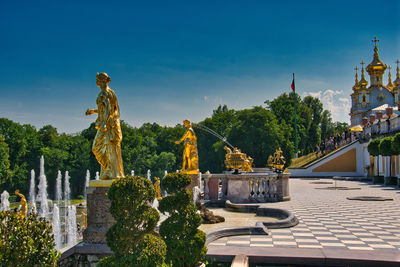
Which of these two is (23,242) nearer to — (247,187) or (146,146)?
(247,187)

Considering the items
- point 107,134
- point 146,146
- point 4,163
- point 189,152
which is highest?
point 107,134

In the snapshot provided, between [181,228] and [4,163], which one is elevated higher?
[181,228]

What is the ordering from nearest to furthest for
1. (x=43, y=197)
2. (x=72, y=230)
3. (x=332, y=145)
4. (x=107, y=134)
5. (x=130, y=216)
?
(x=130, y=216) < (x=107, y=134) < (x=72, y=230) < (x=43, y=197) < (x=332, y=145)

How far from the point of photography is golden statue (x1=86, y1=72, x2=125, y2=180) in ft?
24.4

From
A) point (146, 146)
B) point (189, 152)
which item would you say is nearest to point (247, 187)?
point (189, 152)

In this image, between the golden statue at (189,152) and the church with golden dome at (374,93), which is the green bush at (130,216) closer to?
the golden statue at (189,152)

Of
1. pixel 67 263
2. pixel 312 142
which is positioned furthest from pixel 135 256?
pixel 312 142

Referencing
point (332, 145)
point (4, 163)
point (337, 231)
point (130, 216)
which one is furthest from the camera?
point (332, 145)

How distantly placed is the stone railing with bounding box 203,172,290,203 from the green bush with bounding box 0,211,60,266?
492 inches

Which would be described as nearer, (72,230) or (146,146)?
(72,230)

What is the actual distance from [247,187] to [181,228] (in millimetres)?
10730

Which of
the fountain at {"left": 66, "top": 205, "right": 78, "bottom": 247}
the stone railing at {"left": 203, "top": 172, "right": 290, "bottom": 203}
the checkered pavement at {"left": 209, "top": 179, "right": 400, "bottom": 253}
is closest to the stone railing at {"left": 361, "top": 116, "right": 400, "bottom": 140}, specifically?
the stone railing at {"left": 203, "top": 172, "right": 290, "bottom": 203}

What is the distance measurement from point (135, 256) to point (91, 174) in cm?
4543

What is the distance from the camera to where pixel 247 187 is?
16016 mm
